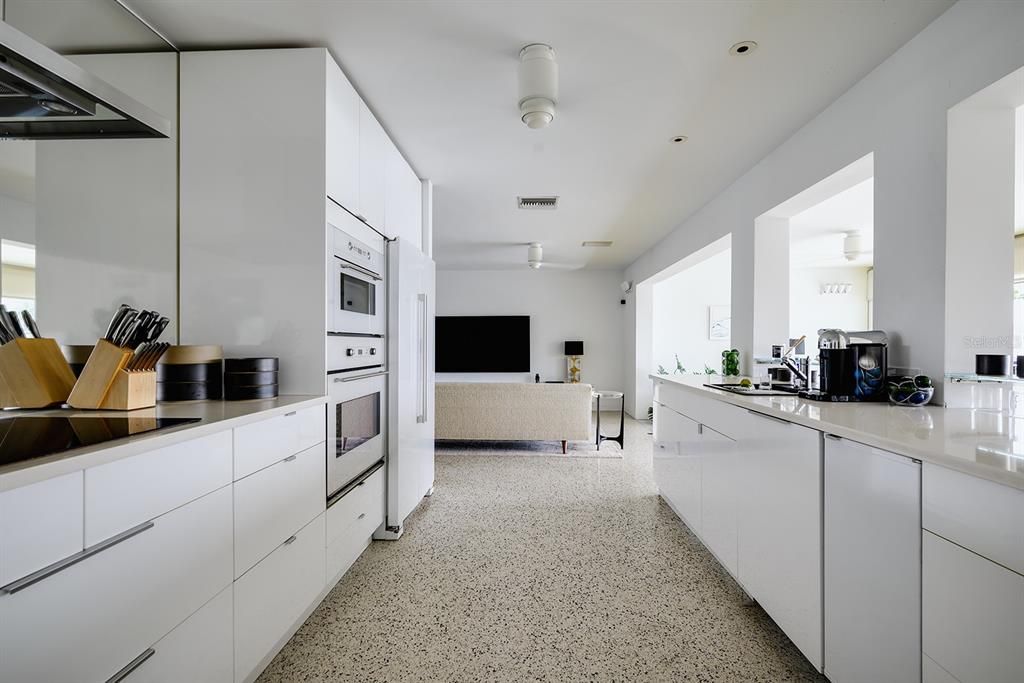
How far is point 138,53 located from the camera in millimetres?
2016

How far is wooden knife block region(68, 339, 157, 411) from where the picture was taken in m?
1.56

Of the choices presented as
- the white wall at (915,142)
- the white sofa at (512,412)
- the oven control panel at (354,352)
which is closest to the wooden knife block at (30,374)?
the oven control panel at (354,352)

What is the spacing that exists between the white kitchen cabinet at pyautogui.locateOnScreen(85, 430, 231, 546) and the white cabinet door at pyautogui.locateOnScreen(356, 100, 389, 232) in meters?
1.40

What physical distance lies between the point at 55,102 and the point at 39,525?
1193mm

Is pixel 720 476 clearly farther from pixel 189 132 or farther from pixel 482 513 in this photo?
pixel 189 132

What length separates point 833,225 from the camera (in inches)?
208

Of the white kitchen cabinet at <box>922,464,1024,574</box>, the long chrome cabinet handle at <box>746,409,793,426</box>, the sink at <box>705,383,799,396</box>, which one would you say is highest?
→ the sink at <box>705,383,799,396</box>

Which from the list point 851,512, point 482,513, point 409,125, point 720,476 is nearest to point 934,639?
point 851,512

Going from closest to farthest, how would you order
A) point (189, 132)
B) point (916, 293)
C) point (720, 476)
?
point (916, 293)
point (189, 132)
point (720, 476)

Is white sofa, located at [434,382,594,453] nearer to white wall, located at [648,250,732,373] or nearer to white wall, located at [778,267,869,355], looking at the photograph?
white wall, located at [648,250,732,373]

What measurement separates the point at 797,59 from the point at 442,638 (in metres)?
2.78

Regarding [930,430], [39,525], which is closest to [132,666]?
[39,525]

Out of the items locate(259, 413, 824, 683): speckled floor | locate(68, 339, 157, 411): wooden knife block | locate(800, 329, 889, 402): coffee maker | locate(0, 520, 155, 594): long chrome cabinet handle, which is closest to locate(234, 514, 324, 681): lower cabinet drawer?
locate(259, 413, 824, 683): speckled floor

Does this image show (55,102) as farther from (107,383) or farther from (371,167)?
(371,167)
